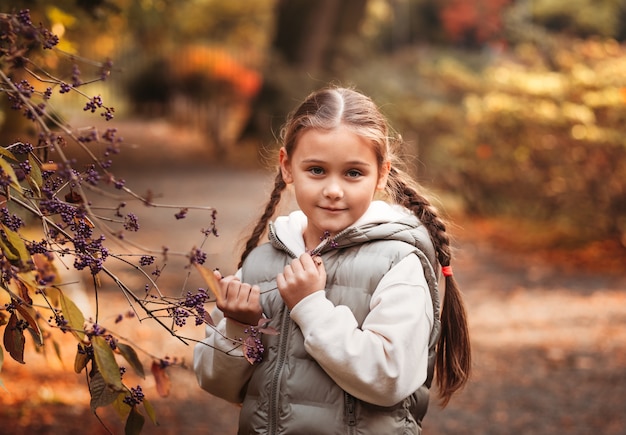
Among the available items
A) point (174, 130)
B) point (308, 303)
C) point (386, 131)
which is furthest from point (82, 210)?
point (174, 130)

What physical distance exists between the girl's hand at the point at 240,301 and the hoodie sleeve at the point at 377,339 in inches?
3.9

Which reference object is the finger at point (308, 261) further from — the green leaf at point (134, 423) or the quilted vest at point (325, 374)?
the green leaf at point (134, 423)

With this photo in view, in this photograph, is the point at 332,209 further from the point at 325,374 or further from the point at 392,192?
the point at 325,374

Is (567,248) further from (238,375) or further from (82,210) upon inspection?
(82,210)

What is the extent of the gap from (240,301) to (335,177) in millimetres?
384

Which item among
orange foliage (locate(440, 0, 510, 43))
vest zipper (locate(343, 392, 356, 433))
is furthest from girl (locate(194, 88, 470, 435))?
orange foliage (locate(440, 0, 510, 43))

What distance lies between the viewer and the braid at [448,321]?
241cm

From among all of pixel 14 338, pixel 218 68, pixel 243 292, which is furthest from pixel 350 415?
pixel 218 68

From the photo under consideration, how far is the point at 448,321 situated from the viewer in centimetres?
245

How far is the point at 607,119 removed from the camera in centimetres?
886

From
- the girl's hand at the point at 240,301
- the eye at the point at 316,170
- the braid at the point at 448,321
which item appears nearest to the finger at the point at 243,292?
the girl's hand at the point at 240,301

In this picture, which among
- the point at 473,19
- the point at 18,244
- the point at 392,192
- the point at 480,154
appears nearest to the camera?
the point at 18,244

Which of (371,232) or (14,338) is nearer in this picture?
(14,338)

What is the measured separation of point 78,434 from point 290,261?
266cm
